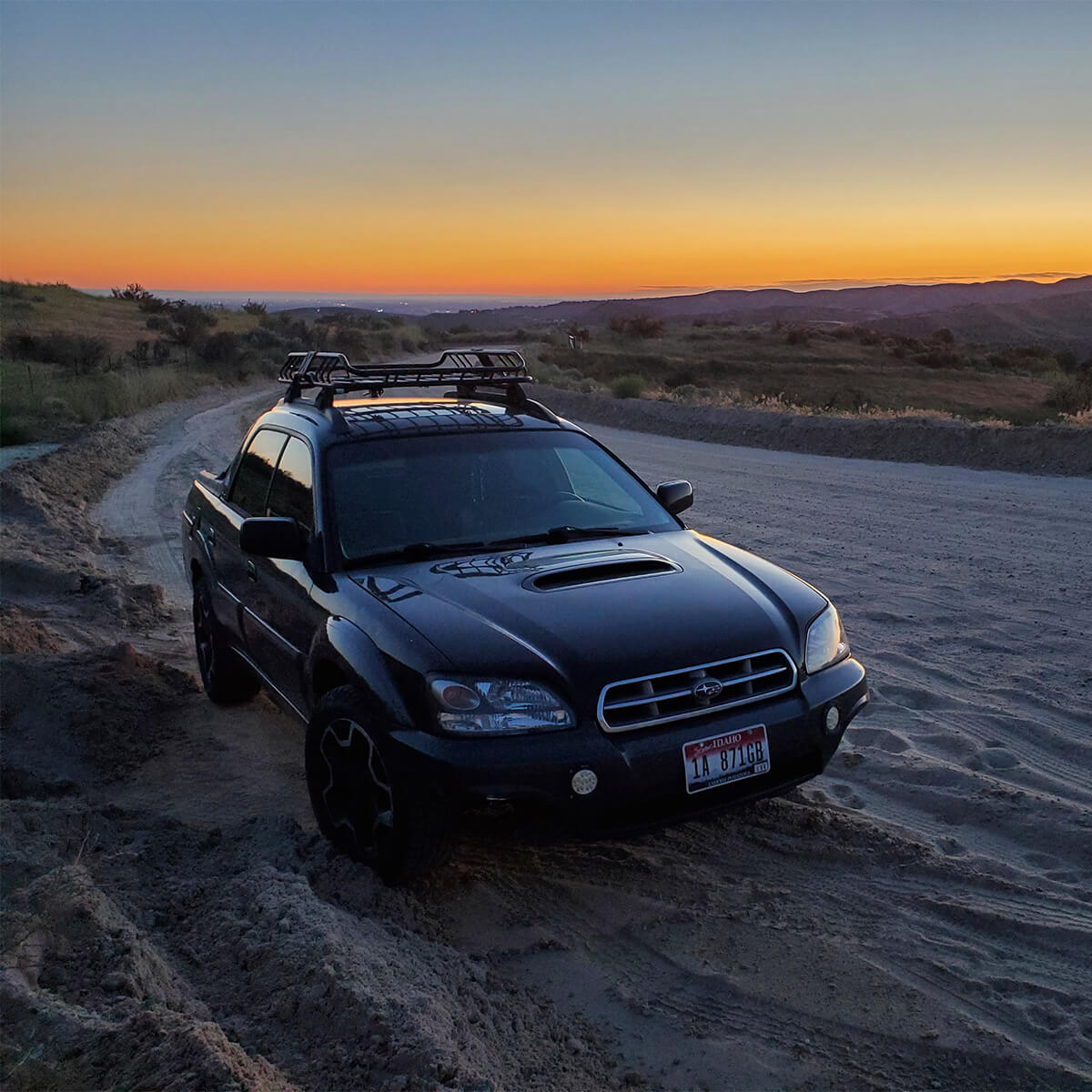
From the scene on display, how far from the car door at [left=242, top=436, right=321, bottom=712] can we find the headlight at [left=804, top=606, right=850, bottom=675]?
191 centimetres

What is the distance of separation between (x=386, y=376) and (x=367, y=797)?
7.79 feet

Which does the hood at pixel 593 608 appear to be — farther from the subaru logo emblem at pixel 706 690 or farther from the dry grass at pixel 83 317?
the dry grass at pixel 83 317

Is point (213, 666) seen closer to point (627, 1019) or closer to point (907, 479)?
point (627, 1019)

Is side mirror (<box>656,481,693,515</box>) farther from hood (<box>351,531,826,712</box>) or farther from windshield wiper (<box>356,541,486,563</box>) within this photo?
windshield wiper (<box>356,541,486,563</box>)

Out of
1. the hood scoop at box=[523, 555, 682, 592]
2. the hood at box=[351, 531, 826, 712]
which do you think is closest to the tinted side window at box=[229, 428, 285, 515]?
the hood at box=[351, 531, 826, 712]

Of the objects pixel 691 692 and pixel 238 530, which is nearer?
pixel 691 692

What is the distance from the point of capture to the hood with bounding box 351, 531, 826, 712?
11.7 ft

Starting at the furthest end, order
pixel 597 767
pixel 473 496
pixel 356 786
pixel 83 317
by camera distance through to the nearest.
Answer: pixel 83 317 < pixel 473 496 < pixel 356 786 < pixel 597 767

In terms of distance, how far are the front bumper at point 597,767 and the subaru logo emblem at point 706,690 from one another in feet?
0.23

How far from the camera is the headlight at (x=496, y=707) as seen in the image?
3.46 meters

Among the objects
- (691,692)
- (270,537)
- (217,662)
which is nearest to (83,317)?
(217,662)

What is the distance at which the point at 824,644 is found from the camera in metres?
4.11

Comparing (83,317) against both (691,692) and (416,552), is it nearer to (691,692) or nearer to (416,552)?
(416,552)

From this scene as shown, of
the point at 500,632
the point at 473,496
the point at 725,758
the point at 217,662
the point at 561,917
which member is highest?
the point at 473,496
